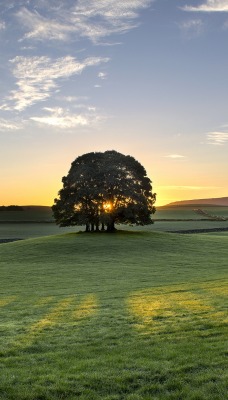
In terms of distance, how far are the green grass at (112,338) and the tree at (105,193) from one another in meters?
38.7

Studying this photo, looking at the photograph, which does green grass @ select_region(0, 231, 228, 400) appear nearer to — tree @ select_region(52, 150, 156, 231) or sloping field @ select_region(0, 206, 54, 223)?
tree @ select_region(52, 150, 156, 231)

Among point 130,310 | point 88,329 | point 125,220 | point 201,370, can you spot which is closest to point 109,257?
point 125,220

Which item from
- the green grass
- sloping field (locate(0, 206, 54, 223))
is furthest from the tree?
sloping field (locate(0, 206, 54, 223))

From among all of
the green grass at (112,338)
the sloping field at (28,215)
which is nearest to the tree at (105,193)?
the green grass at (112,338)

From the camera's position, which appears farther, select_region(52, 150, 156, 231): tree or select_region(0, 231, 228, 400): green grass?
select_region(52, 150, 156, 231): tree

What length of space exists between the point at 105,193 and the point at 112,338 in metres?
58.8

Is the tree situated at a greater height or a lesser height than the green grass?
greater

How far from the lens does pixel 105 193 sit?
236 ft

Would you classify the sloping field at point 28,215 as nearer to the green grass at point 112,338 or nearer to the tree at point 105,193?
the tree at point 105,193

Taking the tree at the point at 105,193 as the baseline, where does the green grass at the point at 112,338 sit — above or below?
below

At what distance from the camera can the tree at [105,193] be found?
238 feet

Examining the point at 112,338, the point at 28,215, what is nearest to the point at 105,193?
the point at 112,338

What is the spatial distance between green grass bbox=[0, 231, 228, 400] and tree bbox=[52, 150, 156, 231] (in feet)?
127

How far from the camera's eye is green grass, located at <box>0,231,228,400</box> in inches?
377
